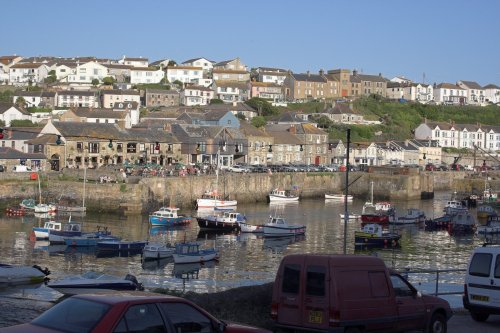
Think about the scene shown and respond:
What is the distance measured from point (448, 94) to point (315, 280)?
442ft

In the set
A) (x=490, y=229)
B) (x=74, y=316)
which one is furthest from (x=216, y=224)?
(x=74, y=316)

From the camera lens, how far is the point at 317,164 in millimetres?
86875

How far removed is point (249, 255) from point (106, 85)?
7677 centimetres

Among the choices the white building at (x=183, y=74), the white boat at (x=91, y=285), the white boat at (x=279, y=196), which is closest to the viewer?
the white boat at (x=91, y=285)

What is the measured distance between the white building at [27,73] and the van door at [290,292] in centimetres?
11072

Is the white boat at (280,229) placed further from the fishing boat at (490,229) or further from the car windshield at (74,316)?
the car windshield at (74,316)

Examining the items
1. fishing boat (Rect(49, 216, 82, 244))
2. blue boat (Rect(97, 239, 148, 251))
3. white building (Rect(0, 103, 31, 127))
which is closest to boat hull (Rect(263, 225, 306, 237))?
blue boat (Rect(97, 239, 148, 251))

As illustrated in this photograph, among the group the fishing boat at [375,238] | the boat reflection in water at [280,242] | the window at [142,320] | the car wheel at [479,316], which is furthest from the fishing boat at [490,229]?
the window at [142,320]

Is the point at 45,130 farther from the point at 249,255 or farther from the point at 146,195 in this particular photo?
the point at 249,255

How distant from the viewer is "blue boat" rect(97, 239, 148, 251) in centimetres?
3972

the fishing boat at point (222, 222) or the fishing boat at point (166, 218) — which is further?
the fishing boat at point (166, 218)

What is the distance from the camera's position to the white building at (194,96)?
351 ft

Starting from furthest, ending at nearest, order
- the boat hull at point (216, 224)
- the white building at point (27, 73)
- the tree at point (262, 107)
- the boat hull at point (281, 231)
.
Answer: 1. the white building at point (27, 73)
2. the tree at point (262, 107)
3. the boat hull at point (216, 224)
4. the boat hull at point (281, 231)

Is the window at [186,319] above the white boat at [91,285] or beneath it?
above
